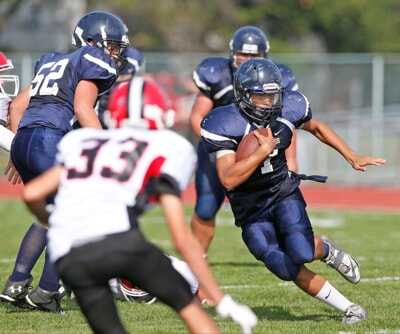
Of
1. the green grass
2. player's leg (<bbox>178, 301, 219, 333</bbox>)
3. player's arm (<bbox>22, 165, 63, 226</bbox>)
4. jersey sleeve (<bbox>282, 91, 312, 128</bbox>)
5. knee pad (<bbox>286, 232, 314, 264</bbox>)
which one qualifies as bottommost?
the green grass

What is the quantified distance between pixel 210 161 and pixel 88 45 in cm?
167

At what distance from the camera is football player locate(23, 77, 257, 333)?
11.3ft

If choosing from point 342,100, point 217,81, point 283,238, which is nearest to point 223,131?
point 283,238

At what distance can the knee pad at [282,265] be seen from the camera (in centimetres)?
492

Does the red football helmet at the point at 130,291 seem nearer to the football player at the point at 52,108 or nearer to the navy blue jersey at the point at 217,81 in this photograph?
the football player at the point at 52,108

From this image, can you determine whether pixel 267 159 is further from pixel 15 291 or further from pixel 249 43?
pixel 249 43

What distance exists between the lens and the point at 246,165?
15.7 feet

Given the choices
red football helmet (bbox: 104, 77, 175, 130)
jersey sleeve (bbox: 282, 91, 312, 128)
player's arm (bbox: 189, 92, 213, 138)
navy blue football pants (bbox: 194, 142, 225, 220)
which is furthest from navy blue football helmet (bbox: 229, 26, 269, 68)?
red football helmet (bbox: 104, 77, 175, 130)

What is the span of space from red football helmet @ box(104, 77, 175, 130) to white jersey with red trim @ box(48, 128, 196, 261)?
3.8 inches

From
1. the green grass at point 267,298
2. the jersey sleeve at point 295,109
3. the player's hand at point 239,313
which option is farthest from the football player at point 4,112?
the player's hand at point 239,313

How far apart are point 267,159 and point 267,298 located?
3.95 ft

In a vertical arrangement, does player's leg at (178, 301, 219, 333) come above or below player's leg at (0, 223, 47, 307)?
above

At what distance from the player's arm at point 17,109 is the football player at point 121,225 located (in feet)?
6.58

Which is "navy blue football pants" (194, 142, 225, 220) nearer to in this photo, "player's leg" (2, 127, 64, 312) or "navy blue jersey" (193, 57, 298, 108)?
"navy blue jersey" (193, 57, 298, 108)
